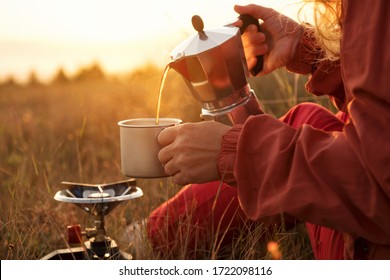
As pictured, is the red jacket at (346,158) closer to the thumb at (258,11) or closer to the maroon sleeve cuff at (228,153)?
the maroon sleeve cuff at (228,153)

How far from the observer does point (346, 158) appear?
47.8 inches

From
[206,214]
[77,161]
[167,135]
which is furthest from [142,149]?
[77,161]

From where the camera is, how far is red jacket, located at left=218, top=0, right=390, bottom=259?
1.17m

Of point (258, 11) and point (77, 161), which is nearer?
point (258, 11)

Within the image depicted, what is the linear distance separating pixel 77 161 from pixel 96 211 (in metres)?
1.38

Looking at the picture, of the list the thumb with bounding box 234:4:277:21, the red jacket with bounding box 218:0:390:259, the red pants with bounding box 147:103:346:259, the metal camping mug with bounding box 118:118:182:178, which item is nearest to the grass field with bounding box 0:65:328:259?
the red pants with bounding box 147:103:346:259

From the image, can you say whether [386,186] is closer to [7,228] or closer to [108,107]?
[7,228]

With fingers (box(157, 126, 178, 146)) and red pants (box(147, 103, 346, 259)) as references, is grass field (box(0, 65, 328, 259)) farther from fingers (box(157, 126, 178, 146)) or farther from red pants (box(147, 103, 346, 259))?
fingers (box(157, 126, 178, 146))

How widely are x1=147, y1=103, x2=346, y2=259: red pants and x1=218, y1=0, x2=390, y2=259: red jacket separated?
40cm

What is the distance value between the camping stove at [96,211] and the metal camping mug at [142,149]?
156 mm

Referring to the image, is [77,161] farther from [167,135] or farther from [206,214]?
[167,135]

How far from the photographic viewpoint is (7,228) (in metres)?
1.80
